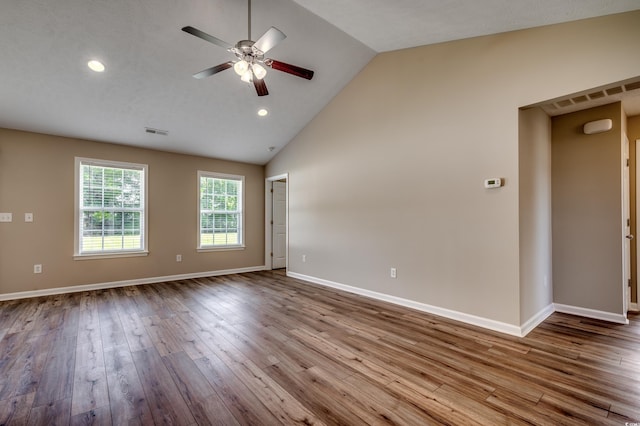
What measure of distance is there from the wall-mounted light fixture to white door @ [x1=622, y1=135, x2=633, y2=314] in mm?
286

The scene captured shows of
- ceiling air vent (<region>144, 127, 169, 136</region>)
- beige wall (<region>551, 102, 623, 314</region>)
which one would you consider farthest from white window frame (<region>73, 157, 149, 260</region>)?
beige wall (<region>551, 102, 623, 314</region>)

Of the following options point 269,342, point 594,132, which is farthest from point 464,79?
point 269,342

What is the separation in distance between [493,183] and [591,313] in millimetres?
2155

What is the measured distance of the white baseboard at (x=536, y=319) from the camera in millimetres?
2912

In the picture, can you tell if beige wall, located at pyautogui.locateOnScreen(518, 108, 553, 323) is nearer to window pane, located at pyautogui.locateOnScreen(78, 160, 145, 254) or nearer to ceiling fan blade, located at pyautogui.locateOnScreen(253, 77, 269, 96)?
ceiling fan blade, located at pyautogui.locateOnScreen(253, 77, 269, 96)

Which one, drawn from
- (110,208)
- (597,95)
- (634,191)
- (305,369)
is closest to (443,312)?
(305,369)

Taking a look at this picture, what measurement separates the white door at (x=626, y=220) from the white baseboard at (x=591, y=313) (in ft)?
0.36

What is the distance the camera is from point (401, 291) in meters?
3.88

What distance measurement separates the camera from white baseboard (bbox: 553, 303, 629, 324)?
10.7ft

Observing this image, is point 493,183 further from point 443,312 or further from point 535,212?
point 443,312

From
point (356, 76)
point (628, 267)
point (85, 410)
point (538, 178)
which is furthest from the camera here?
point (356, 76)

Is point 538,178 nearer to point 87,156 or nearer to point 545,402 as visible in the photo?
point 545,402

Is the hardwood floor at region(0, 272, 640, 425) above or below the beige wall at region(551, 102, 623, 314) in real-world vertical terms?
below

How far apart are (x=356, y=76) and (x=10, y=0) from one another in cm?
392
